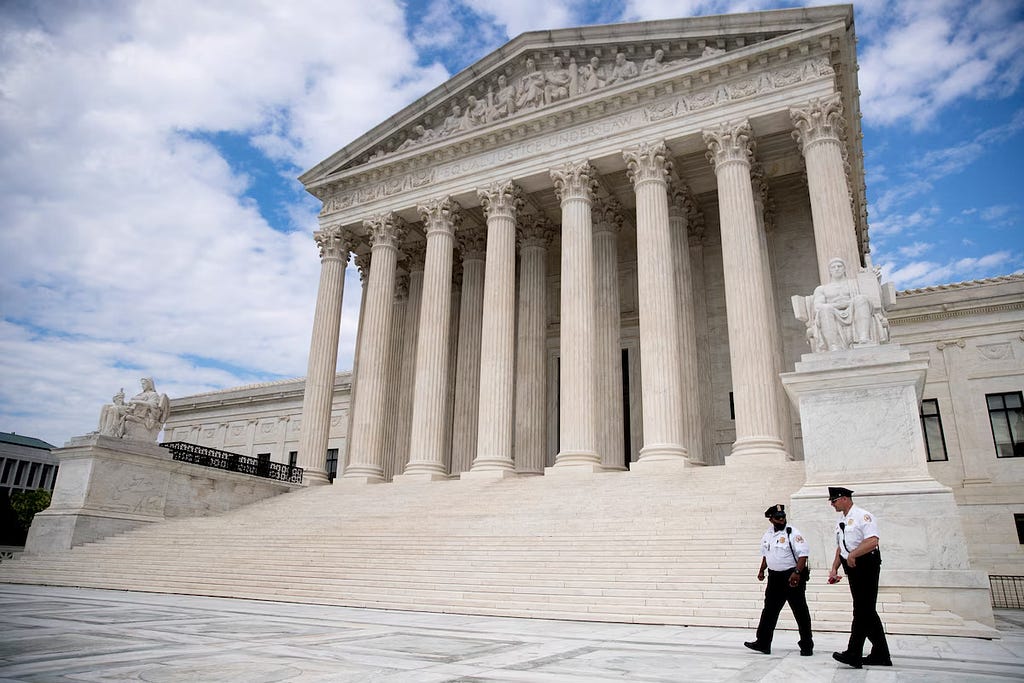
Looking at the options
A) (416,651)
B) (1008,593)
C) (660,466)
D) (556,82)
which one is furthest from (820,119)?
(416,651)

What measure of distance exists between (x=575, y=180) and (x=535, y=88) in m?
4.95

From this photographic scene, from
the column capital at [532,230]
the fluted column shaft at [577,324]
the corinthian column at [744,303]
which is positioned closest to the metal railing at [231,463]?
the fluted column shaft at [577,324]

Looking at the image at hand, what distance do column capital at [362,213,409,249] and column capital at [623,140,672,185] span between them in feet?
37.2

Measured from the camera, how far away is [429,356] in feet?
93.0

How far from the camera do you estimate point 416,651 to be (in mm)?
6707

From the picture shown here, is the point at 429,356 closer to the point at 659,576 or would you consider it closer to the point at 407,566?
the point at 407,566

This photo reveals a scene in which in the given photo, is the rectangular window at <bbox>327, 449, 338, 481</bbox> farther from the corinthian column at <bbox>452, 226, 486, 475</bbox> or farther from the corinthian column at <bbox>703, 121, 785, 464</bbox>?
the corinthian column at <bbox>703, 121, 785, 464</bbox>

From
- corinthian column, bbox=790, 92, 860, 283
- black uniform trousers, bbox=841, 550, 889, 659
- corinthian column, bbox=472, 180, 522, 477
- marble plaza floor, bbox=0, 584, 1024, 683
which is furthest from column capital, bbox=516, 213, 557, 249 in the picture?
black uniform trousers, bbox=841, 550, 889, 659

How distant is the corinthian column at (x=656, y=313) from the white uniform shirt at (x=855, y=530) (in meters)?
14.9

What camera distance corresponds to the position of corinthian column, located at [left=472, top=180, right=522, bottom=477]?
83.8 ft

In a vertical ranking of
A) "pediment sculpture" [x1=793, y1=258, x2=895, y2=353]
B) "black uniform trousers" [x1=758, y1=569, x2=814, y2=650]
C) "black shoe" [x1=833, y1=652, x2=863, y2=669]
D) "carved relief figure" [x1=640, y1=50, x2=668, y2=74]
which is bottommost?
"black shoe" [x1=833, y1=652, x2=863, y2=669]

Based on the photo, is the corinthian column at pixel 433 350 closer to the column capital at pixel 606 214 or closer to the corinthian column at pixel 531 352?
the corinthian column at pixel 531 352

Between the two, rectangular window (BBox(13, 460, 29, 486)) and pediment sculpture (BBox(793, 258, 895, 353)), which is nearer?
pediment sculpture (BBox(793, 258, 895, 353))

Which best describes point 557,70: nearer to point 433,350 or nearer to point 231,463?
point 433,350
